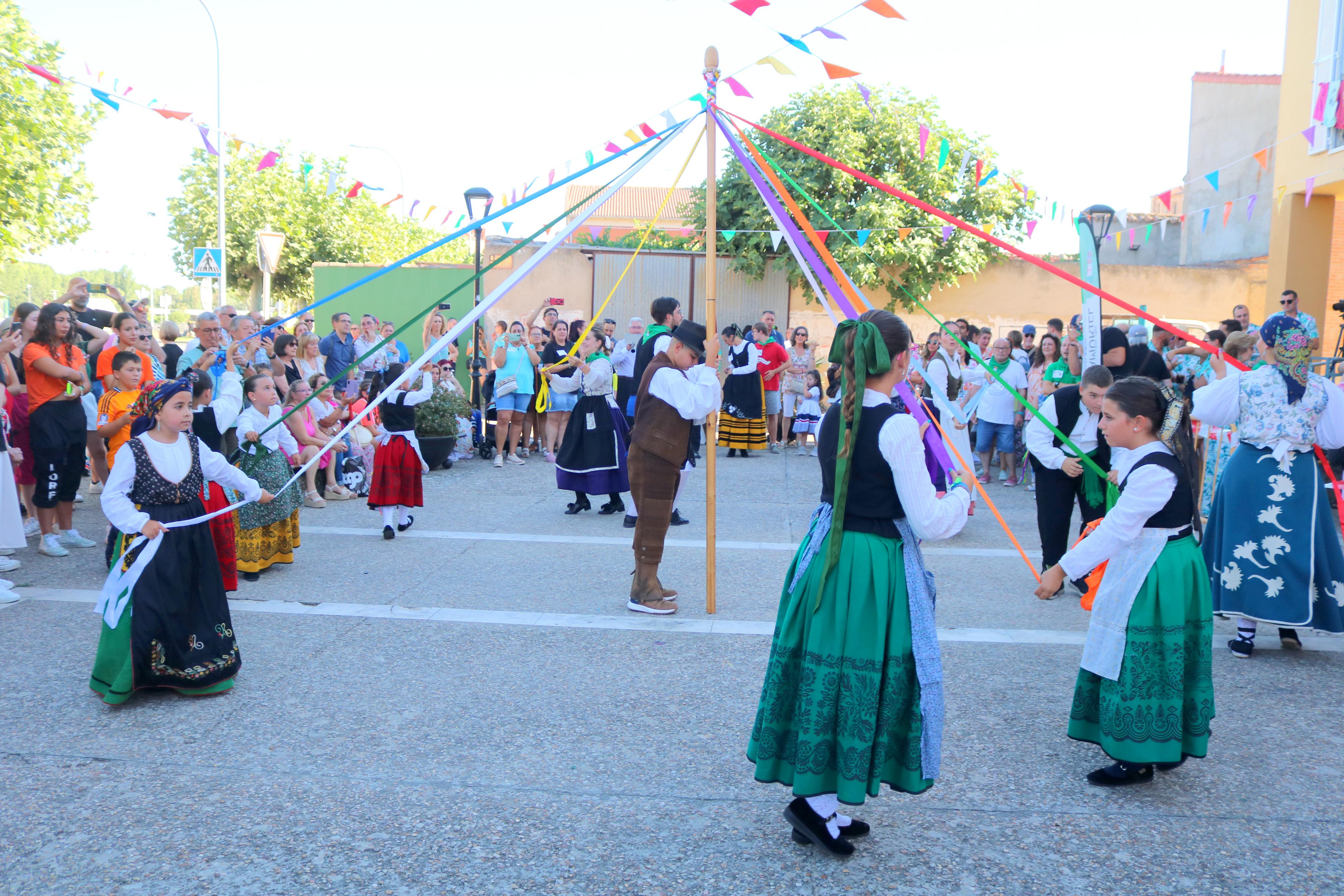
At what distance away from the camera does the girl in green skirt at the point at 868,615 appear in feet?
9.27

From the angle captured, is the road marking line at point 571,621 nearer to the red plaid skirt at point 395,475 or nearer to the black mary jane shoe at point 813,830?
the red plaid skirt at point 395,475

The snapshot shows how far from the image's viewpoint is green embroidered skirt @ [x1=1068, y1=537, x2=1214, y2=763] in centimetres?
335

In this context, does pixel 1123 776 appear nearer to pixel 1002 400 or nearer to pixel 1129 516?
pixel 1129 516

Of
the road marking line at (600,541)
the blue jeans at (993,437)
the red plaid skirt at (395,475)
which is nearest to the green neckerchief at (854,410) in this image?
the road marking line at (600,541)

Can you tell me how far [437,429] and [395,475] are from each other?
4094mm

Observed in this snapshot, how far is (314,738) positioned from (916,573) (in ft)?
7.92

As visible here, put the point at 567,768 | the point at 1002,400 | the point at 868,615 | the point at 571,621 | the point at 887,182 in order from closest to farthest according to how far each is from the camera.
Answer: the point at 868,615, the point at 567,768, the point at 571,621, the point at 1002,400, the point at 887,182

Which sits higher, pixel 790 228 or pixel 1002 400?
pixel 790 228

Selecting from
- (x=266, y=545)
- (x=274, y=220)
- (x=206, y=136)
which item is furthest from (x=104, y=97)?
(x=274, y=220)

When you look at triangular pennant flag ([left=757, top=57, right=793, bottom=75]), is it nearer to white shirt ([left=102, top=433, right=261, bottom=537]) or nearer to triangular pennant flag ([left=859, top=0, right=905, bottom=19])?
triangular pennant flag ([left=859, top=0, right=905, bottom=19])

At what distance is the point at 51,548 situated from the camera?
6750mm

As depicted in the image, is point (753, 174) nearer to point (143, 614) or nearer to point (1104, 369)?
point (1104, 369)

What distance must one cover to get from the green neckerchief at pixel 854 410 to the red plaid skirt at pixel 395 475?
531 centimetres

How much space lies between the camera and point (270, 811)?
3.20 meters
